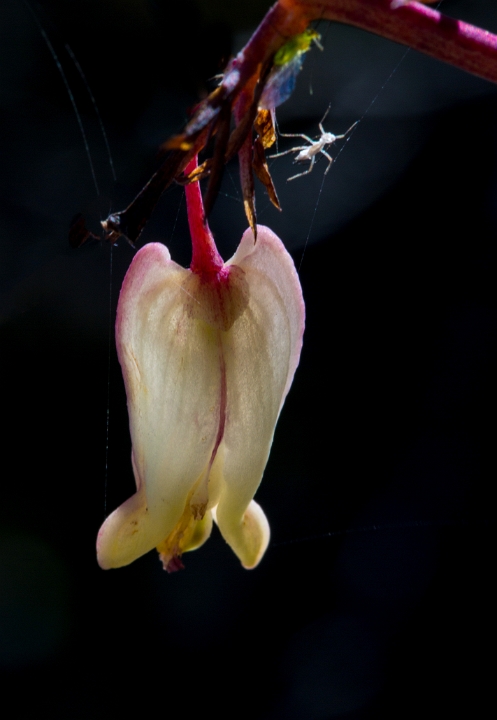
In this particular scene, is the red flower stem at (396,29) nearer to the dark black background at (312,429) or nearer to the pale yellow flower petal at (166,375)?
the pale yellow flower petal at (166,375)

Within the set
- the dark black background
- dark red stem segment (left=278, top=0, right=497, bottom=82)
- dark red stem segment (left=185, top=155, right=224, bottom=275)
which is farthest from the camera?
the dark black background

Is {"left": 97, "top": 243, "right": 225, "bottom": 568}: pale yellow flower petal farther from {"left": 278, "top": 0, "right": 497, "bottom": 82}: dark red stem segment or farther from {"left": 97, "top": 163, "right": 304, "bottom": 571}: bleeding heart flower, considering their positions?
{"left": 278, "top": 0, "right": 497, "bottom": 82}: dark red stem segment

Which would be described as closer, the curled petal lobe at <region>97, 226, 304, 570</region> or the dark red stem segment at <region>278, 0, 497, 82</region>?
the dark red stem segment at <region>278, 0, 497, 82</region>

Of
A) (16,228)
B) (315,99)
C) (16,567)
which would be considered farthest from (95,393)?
(315,99)

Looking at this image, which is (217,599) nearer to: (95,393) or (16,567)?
(16,567)

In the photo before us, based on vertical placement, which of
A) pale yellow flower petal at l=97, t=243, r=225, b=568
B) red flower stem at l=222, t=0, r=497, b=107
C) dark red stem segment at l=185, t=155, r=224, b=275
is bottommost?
pale yellow flower petal at l=97, t=243, r=225, b=568

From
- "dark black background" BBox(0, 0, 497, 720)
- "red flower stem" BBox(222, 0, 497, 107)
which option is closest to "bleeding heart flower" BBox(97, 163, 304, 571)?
"red flower stem" BBox(222, 0, 497, 107)

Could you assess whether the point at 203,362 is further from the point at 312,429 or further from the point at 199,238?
the point at 312,429
